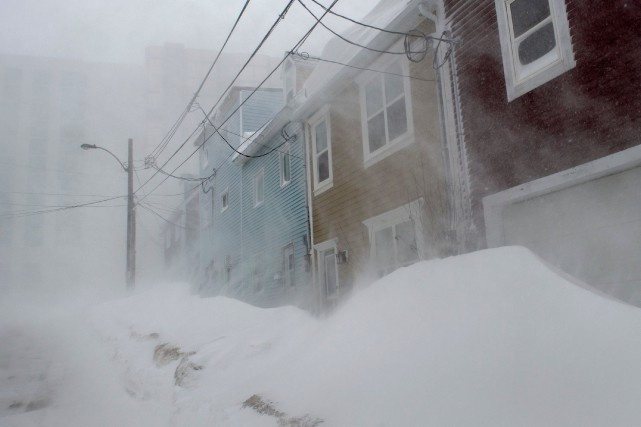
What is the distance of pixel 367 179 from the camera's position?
29.2ft

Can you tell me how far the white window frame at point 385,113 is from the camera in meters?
7.87

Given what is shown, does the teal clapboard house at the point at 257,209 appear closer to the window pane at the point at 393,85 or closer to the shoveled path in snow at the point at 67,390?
the window pane at the point at 393,85

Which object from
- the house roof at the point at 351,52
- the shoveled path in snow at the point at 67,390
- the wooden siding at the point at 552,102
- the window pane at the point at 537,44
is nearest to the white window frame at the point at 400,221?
the wooden siding at the point at 552,102

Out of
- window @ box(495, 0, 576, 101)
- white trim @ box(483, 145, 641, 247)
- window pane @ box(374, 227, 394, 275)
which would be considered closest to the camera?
white trim @ box(483, 145, 641, 247)

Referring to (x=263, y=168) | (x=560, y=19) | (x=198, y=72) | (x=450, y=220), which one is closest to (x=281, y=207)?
(x=263, y=168)

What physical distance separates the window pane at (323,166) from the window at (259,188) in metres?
3.38

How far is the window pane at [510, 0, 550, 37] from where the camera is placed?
19.1 ft

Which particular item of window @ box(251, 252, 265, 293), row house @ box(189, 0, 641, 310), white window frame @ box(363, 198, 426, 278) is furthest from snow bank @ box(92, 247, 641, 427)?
window @ box(251, 252, 265, 293)

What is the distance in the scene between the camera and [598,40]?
505cm

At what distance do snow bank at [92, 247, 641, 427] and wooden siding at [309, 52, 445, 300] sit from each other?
120 inches

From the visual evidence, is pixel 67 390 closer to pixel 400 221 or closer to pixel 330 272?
pixel 400 221

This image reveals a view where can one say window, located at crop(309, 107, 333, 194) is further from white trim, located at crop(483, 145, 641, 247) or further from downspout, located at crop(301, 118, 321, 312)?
white trim, located at crop(483, 145, 641, 247)

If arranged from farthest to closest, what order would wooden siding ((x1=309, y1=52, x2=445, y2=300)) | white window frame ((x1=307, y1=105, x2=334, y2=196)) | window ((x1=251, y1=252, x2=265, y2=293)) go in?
window ((x1=251, y1=252, x2=265, y2=293))
white window frame ((x1=307, y1=105, x2=334, y2=196))
wooden siding ((x1=309, y1=52, x2=445, y2=300))

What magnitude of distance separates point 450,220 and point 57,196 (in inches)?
1589
